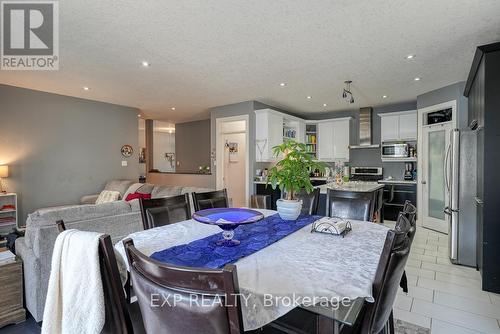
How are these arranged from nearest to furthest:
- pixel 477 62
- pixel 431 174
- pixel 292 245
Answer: pixel 292 245 < pixel 477 62 < pixel 431 174

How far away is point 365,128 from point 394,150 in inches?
35.4

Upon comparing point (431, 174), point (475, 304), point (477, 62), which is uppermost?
point (477, 62)

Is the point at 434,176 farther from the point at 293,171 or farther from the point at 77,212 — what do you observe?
the point at 77,212

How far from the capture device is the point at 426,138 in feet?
16.7

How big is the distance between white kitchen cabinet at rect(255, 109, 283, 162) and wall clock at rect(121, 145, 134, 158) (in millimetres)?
3130

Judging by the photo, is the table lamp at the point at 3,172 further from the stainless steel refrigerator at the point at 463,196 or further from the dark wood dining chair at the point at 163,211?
the stainless steel refrigerator at the point at 463,196

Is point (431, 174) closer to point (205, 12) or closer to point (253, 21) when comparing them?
point (253, 21)

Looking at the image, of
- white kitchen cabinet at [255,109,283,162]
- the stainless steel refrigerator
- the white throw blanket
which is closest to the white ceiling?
white kitchen cabinet at [255,109,283,162]

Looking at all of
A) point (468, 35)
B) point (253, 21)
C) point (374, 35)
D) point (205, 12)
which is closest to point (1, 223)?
point (205, 12)

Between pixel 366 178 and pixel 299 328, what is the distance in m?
6.04

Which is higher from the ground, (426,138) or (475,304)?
(426,138)

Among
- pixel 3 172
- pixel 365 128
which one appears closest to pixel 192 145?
pixel 3 172

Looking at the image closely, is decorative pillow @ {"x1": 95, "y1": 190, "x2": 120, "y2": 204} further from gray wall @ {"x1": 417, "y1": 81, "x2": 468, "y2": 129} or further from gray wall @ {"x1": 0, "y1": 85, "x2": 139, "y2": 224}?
gray wall @ {"x1": 417, "y1": 81, "x2": 468, "y2": 129}

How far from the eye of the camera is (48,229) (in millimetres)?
2150
